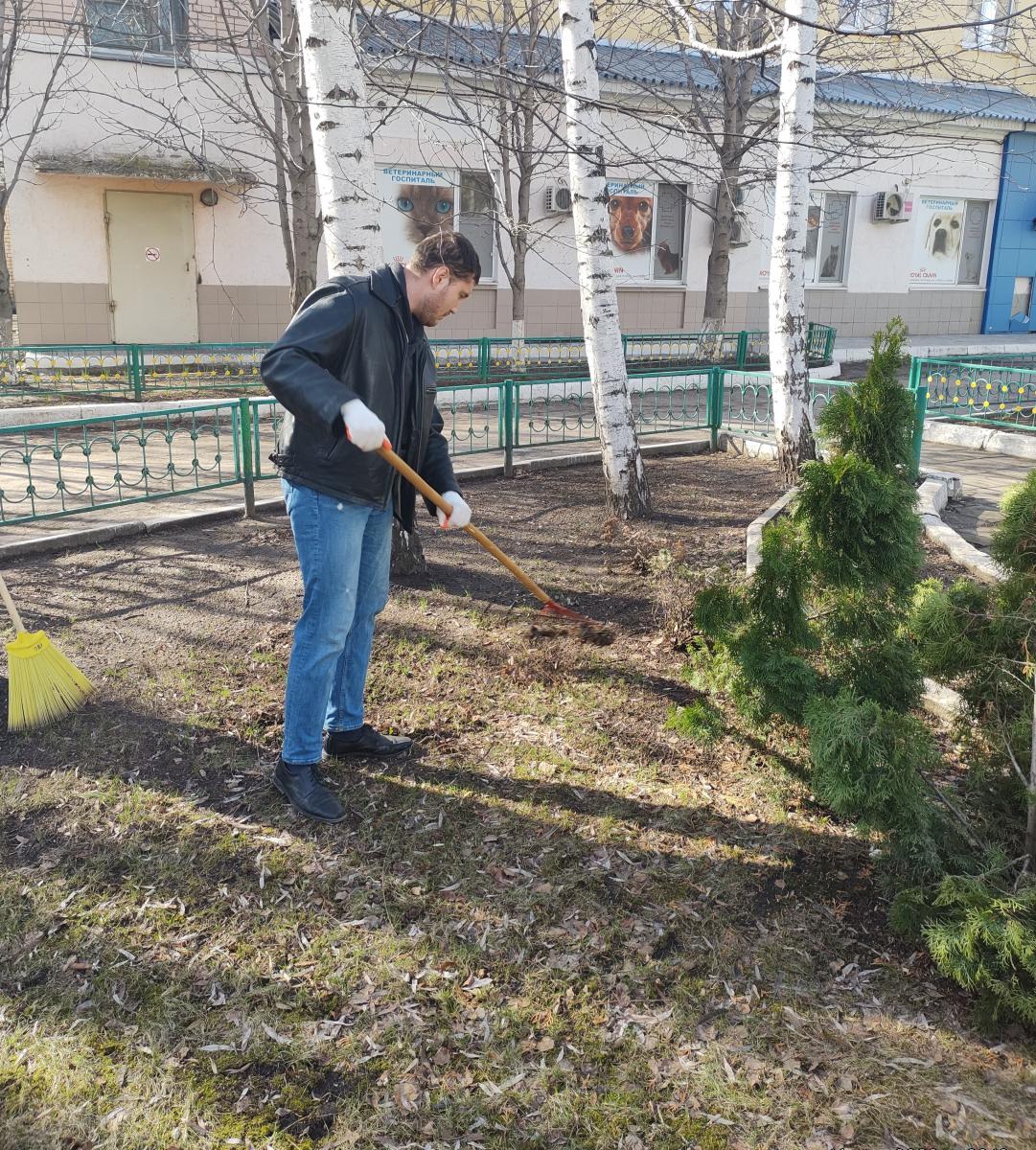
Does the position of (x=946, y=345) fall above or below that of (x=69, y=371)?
above

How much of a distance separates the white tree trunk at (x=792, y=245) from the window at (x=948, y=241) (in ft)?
50.9

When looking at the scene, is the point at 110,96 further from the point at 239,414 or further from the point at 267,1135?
the point at 267,1135

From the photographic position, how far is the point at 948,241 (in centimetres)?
2261

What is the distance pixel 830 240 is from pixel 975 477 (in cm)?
1346

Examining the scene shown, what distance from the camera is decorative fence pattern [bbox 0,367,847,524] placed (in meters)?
7.49

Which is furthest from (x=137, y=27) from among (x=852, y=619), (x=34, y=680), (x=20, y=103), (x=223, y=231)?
(x=852, y=619)

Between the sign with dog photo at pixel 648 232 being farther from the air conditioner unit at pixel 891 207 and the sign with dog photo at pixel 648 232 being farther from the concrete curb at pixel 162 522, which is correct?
the concrete curb at pixel 162 522

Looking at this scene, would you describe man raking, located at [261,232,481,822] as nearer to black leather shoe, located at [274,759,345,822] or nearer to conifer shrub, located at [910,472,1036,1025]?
black leather shoe, located at [274,759,345,822]

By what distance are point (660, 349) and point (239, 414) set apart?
990 centimetres

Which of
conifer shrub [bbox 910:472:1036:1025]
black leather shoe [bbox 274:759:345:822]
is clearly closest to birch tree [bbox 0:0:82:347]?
black leather shoe [bbox 274:759:345:822]

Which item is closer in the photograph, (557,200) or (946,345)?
(557,200)

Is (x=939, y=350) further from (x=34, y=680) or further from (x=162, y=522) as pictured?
(x=34, y=680)

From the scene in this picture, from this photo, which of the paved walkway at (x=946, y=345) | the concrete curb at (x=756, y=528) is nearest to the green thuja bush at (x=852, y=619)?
the concrete curb at (x=756, y=528)

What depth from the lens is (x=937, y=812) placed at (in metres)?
2.79
